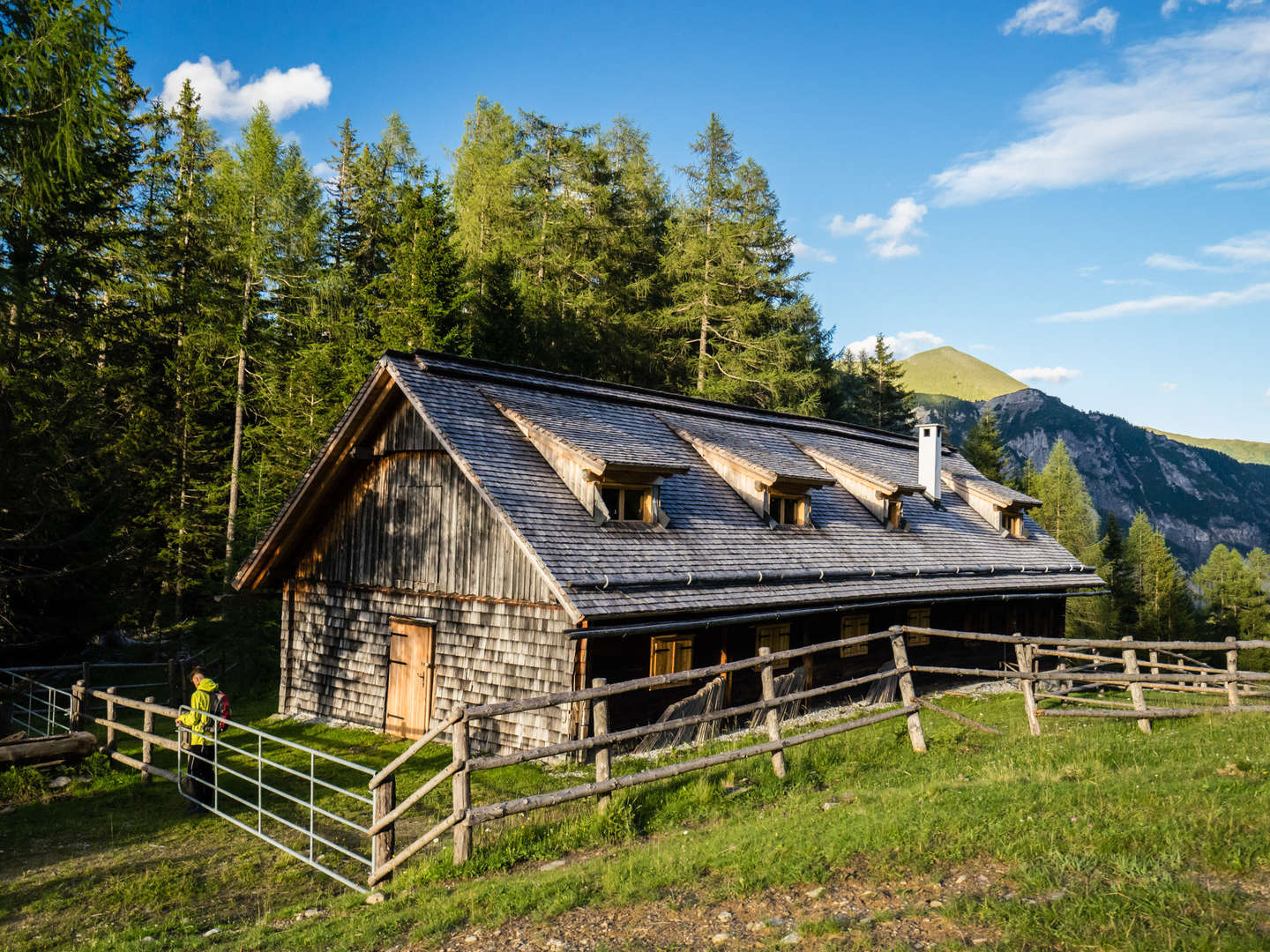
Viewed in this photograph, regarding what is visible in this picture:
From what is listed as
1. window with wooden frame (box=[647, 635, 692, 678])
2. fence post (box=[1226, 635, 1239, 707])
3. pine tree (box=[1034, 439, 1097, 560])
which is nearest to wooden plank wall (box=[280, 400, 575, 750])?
window with wooden frame (box=[647, 635, 692, 678])

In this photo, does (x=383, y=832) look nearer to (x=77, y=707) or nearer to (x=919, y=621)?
(x=77, y=707)

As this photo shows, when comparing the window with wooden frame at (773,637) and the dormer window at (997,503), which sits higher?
the dormer window at (997,503)

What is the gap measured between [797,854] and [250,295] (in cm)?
3113

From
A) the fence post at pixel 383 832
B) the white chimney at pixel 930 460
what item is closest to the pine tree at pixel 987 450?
the white chimney at pixel 930 460

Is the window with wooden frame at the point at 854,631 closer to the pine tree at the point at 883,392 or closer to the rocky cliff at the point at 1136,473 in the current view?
the pine tree at the point at 883,392

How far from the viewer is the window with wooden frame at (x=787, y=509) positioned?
61.2ft

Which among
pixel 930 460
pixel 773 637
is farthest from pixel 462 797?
pixel 930 460

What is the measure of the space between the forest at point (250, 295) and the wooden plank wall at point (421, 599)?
18.1ft

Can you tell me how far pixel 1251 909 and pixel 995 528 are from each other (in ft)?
71.3

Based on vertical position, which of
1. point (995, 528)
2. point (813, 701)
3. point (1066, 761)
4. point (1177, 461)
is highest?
point (1177, 461)

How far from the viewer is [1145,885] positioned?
5.59 m

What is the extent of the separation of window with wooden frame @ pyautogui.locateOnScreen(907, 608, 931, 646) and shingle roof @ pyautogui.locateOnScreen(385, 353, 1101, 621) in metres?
1.03

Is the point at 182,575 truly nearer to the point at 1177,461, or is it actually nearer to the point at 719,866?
the point at 719,866

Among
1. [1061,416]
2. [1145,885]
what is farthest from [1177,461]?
[1145,885]
